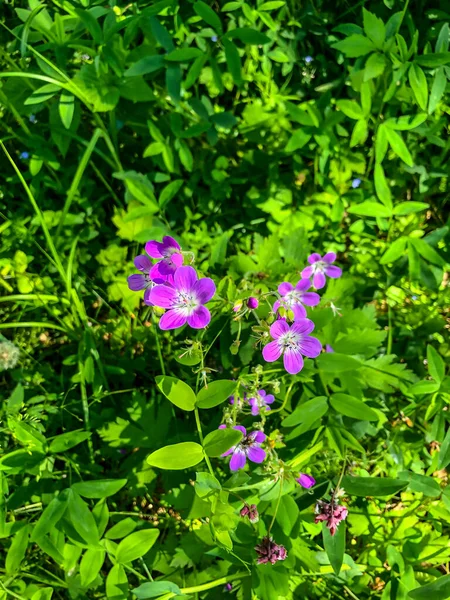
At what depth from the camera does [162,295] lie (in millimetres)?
1496

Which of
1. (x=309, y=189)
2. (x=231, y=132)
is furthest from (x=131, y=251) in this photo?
(x=309, y=189)

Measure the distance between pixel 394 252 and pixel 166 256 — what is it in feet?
4.11

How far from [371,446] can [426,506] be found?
0.35m

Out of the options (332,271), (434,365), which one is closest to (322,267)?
(332,271)

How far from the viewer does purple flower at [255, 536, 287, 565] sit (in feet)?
5.24

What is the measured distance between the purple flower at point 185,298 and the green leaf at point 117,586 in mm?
Answer: 1042

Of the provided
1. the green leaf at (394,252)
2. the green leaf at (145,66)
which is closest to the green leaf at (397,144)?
the green leaf at (394,252)

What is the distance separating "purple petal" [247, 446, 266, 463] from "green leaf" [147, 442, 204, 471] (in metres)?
0.30

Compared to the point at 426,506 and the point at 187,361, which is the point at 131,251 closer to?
the point at 187,361

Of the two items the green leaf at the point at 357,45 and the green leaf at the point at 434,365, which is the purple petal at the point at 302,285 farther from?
the green leaf at the point at 357,45

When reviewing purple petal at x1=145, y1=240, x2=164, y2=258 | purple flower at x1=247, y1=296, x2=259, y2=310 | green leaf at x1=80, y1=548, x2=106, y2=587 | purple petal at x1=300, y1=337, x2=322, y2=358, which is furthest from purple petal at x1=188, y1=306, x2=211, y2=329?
green leaf at x1=80, y1=548, x2=106, y2=587

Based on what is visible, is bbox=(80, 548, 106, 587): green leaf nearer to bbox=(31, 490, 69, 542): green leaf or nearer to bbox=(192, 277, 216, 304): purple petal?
bbox=(31, 490, 69, 542): green leaf

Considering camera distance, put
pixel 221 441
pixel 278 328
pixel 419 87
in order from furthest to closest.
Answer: pixel 419 87, pixel 278 328, pixel 221 441

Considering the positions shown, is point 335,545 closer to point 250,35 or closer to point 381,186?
point 381,186
